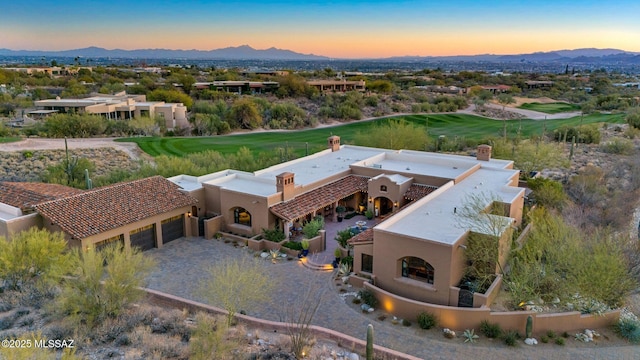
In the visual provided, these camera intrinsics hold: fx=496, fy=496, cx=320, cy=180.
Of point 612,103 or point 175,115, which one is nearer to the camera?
point 175,115

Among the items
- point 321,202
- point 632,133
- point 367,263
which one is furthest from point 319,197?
point 632,133

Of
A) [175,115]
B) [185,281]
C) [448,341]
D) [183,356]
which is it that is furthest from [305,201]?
[175,115]

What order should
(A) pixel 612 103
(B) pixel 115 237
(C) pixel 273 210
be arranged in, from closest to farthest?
1. (B) pixel 115 237
2. (C) pixel 273 210
3. (A) pixel 612 103

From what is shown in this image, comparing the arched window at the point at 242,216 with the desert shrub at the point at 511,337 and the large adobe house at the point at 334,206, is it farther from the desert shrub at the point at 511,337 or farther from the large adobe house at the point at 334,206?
the desert shrub at the point at 511,337

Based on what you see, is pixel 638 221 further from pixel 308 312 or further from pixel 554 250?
pixel 308 312

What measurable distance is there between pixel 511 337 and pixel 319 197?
14038 mm

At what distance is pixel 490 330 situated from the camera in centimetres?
1802

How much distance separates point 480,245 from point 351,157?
17760 mm

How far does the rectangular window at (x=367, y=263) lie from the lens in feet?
72.8

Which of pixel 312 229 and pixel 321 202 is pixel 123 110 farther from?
pixel 312 229

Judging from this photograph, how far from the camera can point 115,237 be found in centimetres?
2406

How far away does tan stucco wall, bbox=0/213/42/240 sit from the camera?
22.3 m


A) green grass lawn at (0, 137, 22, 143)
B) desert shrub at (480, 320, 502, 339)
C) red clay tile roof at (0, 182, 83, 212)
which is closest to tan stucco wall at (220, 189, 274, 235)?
red clay tile roof at (0, 182, 83, 212)

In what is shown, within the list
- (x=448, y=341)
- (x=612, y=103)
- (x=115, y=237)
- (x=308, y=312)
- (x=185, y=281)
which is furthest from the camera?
(x=612, y=103)
